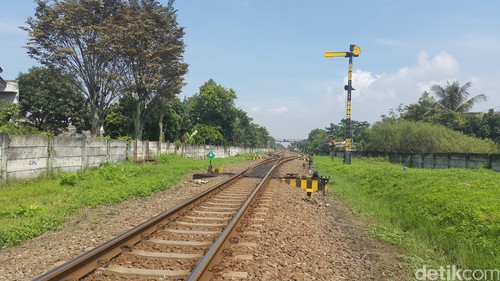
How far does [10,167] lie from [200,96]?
159 feet

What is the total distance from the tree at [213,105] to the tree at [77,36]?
95.1ft

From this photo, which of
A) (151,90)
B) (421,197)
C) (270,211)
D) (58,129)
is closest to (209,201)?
(270,211)

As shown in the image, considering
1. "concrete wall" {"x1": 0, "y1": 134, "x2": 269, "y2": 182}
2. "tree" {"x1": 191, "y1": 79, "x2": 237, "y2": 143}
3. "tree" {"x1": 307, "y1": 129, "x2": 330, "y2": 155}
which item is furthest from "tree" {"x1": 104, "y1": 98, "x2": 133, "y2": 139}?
"tree" {"x1": 307, "y1": 129, "x2": 330, "y2": 155}

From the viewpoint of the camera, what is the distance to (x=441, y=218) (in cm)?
918

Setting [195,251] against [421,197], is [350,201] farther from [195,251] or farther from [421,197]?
[195,251]

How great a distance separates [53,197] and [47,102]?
36.1 m

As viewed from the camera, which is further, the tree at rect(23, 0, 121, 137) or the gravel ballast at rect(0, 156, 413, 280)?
the tree at rect(23, 0, 121, 137)

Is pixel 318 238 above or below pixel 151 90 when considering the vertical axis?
below

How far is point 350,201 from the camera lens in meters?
13.0

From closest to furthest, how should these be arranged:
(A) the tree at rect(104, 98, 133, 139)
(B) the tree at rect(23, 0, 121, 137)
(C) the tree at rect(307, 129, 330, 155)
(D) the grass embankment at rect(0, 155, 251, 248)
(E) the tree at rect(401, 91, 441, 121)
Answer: (D) the grass embankment at rect(0, 155, 251, 248) → (B) the tree at rect(23, 0, 121, 137) → (A) the tree at rect(104, 98, 133, 139) → (E) the tree at rect(401, 91, 441, 121) → (C) the tree at rect(307, 129, 330, 155)

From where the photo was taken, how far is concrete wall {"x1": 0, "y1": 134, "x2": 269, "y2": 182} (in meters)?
12.6

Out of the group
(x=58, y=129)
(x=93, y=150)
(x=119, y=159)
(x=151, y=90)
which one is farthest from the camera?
(x=58, y=129)

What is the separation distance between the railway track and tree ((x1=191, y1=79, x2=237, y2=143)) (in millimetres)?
51594

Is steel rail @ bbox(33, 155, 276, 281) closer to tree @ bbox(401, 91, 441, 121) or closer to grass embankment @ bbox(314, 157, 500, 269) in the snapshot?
grass embankment @ bbox(314, 157, 500, 269)
